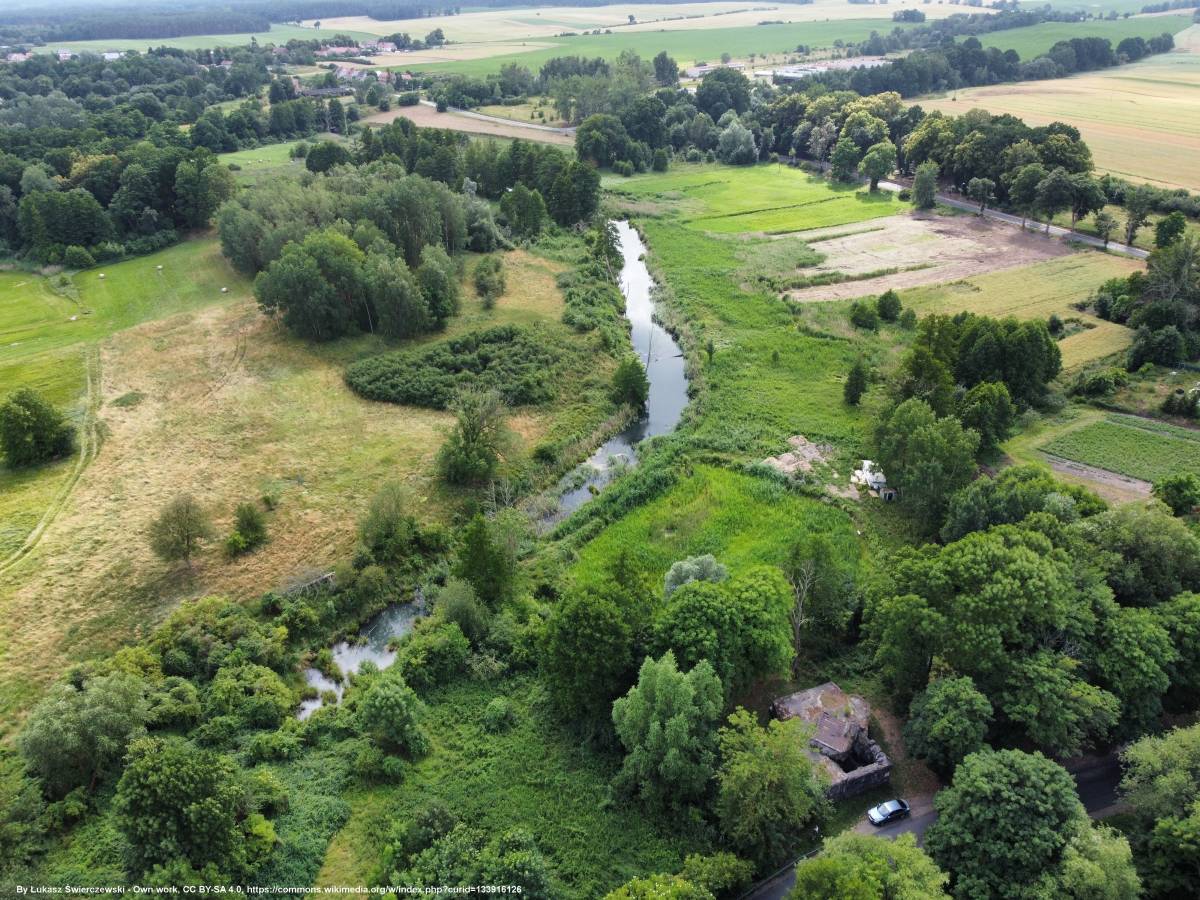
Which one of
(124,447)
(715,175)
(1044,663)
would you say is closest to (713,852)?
(1044,663)

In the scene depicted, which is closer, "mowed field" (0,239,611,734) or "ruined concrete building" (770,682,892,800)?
"ruined concrete building" (770,682,892,800)

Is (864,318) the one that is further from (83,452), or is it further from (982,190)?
(83,452)

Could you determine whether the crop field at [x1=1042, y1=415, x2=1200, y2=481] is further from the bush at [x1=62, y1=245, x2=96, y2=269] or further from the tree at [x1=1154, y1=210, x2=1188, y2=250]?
the bush at [x1=62, y1=245, x2=96, y2=269]

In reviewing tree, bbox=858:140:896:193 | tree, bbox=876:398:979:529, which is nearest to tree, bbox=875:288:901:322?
tree, bbox=876:398:979:529

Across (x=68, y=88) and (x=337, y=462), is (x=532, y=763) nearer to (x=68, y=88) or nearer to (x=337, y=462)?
(x=337, y=462)

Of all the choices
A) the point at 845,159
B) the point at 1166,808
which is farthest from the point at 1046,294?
the point at 1166,808

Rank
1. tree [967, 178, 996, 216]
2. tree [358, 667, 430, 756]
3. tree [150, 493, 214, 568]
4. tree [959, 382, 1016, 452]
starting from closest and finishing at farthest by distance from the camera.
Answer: tree [358, 667, 430, 756]
tree [150, 493, 214, 568]
tree [959, 382, 1016, 452]
tree [967, 178, 996, 216]
